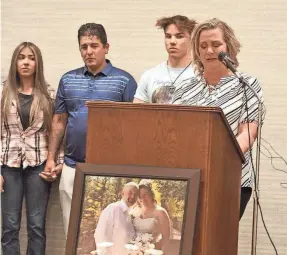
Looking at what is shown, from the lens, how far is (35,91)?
387cm

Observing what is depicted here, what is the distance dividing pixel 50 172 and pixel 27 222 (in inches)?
14.3

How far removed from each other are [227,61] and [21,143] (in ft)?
5.89

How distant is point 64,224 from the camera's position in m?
3.95

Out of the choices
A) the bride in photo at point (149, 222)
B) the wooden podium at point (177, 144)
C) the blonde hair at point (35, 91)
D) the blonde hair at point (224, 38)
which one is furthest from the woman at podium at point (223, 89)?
the blonde hair at point (35, 91)

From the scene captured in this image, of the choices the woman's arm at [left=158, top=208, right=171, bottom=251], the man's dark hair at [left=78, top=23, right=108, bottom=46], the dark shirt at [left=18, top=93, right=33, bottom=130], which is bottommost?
the woman's arm at [left=158, top=208, right=171, bottom=251]

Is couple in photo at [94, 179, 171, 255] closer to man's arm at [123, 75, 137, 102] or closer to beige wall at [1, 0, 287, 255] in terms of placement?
man's arm at [123, 75, 137, 102]

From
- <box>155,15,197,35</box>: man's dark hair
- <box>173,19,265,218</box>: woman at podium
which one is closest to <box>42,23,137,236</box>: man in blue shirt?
<box>155,15,197,35</box>: man's dark hair

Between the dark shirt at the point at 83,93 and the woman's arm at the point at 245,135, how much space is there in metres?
1.15

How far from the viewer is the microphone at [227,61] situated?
7.99ft

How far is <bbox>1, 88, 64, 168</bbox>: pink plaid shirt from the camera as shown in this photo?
12.7ft

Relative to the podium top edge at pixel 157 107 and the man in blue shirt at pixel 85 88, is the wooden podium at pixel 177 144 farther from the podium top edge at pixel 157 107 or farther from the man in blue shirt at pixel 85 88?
the man in blue shirt at pixel 85 88

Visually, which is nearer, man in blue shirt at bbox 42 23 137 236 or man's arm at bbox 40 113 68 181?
man in blue shirt at bbox 42 23 137 236

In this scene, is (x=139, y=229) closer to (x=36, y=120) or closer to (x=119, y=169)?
(x=119, y=169)

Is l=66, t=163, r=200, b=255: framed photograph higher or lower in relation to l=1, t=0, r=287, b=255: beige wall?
lower
